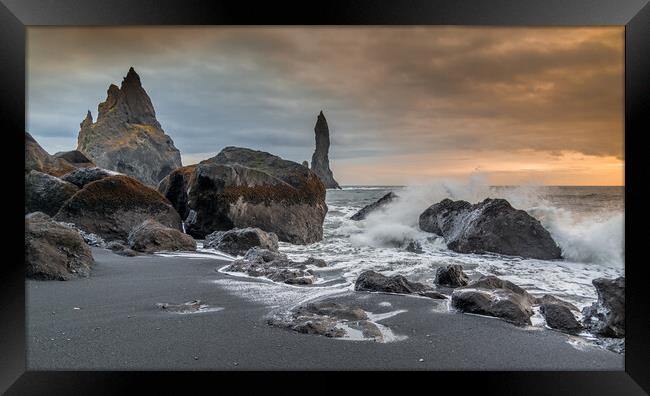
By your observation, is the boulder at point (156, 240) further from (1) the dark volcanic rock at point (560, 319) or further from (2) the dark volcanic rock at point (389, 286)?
(1) the dark volcanic rock at point (560, 319)

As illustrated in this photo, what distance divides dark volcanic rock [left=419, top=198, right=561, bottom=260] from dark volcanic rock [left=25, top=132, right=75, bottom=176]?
29.3 feet

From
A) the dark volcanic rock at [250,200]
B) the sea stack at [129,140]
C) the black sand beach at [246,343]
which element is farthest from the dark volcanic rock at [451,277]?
the sea stack at [129,140]

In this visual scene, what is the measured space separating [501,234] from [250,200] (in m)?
5.03

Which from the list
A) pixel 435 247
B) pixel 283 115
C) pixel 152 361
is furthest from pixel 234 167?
pixel 152 361

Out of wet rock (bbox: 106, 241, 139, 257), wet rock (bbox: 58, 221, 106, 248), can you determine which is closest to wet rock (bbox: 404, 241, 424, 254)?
wet rock (bbox: 106, 241, 139, 257)

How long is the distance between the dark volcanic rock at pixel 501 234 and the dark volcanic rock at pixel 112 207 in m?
5.85

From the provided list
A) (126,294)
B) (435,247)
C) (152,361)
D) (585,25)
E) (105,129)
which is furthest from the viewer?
(105,129)

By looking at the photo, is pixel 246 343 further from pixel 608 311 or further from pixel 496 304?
pixel 608 311

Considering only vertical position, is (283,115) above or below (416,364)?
above

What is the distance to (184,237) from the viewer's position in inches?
236

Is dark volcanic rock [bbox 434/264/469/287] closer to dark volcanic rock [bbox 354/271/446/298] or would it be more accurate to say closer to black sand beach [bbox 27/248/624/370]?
dark volcanic rock [bbox 354/271/446/298]

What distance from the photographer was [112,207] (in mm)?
6750

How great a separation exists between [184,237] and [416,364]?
15.0 feet

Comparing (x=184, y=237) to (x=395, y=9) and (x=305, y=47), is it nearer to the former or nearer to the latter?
(x=305, y=47)
